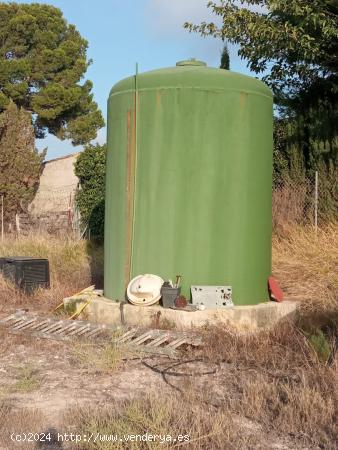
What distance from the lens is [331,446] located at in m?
3.47

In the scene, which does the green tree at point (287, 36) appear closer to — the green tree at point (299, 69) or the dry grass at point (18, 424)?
the green tree at point (299, 69)

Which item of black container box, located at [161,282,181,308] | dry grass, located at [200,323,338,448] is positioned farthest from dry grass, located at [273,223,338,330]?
black container box, located at [161,282,181,308]

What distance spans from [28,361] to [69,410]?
64.2 inches

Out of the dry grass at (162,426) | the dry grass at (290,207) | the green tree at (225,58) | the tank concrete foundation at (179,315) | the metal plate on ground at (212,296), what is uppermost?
the green tree at (225,58)

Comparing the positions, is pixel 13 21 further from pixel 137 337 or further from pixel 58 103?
pixel 137 337

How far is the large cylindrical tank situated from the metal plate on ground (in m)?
0.10

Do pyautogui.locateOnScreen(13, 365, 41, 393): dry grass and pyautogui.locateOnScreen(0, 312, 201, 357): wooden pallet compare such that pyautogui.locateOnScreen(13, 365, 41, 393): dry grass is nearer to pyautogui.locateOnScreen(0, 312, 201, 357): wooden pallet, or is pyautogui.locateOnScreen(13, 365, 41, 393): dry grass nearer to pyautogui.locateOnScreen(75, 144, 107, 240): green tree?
pyautogui.locateOnScreen(0, 312, 201, 357): wooden pallet

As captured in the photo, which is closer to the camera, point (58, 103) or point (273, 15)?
point (273, 15)

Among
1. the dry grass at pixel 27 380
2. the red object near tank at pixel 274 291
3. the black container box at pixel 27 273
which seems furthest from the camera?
the black container box at pixel 27 273

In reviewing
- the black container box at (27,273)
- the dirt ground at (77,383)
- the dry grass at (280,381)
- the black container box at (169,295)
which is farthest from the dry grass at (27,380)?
the black container box at (27,273)

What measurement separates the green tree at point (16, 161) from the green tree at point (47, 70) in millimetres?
5811

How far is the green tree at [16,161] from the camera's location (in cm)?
2103

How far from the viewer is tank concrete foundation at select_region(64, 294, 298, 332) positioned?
636 centimetres

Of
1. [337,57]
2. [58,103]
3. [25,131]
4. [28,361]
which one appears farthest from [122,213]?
[58,103]
